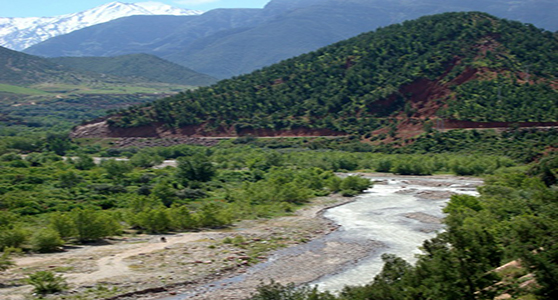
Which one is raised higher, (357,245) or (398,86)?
(398,86)

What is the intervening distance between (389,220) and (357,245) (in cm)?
850

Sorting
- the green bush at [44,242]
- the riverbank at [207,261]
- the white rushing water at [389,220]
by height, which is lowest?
the white rushing water at [389,220]

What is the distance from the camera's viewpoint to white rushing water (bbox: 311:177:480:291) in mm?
32812

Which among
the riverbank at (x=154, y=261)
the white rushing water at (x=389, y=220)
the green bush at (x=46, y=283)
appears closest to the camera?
the green bush at (x=46, y=283)

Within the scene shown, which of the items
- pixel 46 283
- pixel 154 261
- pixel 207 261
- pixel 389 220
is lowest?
pixel 389 220

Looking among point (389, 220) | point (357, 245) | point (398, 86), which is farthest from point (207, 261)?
point (398, 86)

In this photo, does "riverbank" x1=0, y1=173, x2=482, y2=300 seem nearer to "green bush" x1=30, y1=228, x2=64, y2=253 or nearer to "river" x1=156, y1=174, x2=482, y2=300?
"river" x1=156, y1=174, x2=482, y2=300

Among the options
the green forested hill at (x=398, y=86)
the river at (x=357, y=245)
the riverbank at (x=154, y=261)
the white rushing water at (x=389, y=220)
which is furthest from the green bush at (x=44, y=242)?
the green forested hill at (x=398, y=86)

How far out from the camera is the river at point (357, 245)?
30875 mm

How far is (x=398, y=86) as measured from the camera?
11962cm

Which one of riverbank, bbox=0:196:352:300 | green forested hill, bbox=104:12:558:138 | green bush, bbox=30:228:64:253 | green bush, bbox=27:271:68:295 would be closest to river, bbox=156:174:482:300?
riverbank, bbox=0:196:352:300

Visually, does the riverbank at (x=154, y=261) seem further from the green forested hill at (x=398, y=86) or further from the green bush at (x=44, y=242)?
the green forested hill at (x=398, y=86)

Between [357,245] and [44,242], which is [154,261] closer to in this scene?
[44,242]

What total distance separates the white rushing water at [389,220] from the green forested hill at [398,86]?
40.0 meters
